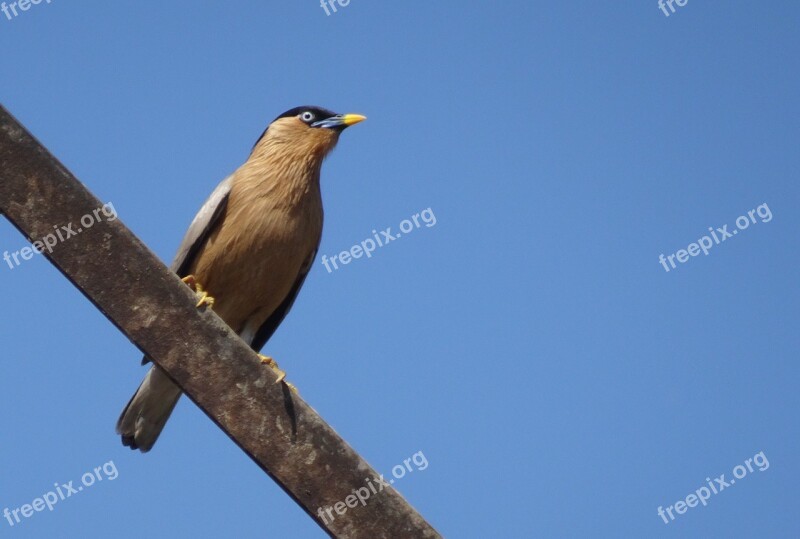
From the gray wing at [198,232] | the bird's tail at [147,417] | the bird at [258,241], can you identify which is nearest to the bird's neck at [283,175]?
the bird at [258,241]

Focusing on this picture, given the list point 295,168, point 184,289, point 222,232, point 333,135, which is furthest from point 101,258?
point 333,135

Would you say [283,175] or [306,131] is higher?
[306,131]

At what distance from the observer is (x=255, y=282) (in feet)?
17.9

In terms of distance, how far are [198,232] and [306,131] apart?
1.05 m

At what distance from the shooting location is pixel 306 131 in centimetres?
612

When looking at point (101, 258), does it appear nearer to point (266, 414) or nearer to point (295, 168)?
point (266, 414)

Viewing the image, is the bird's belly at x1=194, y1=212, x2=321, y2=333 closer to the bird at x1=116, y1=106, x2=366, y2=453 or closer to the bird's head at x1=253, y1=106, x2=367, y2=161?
the bird at x1=116, y1=106, x2=366, y2=453

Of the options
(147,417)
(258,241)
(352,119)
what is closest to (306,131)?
(352,119)

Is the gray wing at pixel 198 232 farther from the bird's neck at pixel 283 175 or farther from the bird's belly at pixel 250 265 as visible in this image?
the bird's neck at pixel 283 175

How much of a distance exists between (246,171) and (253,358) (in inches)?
113

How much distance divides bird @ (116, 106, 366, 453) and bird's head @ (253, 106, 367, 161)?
39 mm

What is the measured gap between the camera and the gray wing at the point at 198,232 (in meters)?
5.48

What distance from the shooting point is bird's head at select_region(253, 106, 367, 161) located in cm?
598

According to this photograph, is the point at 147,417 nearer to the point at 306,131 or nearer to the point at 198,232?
the point at 198,232
